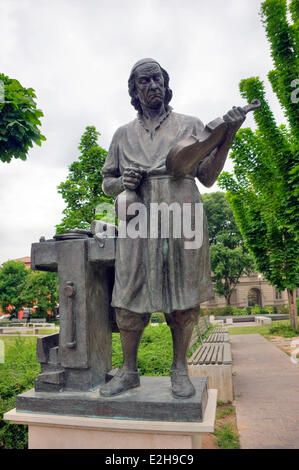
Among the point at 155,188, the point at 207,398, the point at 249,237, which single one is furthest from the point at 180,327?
the point at 249,237

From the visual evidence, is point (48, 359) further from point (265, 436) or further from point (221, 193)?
point (221, 193)

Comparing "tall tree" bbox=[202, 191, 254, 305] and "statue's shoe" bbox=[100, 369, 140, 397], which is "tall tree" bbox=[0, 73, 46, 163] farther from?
"tall tree" bbox=[202, 191, 254, 305]

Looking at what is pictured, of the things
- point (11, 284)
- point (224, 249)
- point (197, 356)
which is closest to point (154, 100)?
point (197, 356)

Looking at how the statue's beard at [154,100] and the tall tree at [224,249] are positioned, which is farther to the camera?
the tall tree at [224,249]

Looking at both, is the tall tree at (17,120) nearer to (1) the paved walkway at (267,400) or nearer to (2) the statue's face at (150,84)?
(2) the statue's face at (150,84)

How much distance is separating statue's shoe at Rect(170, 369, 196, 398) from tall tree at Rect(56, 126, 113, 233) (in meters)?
14.7

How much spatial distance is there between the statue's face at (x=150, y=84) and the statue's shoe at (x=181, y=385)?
202 cm

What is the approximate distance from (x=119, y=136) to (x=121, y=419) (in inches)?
84.1

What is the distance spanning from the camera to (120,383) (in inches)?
108

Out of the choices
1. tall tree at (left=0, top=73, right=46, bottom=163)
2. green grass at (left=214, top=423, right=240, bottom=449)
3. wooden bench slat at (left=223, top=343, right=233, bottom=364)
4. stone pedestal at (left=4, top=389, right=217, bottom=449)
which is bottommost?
green grass at (left=214, top=423, right=240, bottom=449)

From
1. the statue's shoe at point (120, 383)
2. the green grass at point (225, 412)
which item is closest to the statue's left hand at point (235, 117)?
the statue's shoe at point (120, 383)

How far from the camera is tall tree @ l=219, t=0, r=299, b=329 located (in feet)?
37.5

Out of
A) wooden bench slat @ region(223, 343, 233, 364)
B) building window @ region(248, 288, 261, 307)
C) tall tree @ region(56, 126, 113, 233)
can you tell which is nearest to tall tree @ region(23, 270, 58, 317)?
tall tree @ region(56, 126, 113, 233)

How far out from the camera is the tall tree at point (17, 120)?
542 cm
